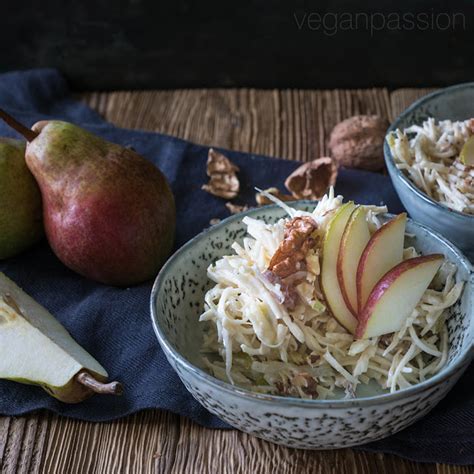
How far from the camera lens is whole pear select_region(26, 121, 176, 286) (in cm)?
149

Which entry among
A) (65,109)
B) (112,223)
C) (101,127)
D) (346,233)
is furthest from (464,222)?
(65,109)

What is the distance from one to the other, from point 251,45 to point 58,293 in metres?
0.92

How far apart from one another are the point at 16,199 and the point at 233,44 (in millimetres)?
840

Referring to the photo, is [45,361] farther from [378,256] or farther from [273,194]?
[273,194]

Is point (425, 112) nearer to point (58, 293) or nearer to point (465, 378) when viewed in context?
point (465, 378)

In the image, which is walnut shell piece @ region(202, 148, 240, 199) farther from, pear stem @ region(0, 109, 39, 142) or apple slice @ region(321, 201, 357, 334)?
apple slice @ region(321, 201, 357, 334)

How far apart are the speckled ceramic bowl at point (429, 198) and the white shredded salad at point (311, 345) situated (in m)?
0.20

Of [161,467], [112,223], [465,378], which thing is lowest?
[465,378]

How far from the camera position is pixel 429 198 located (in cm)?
147

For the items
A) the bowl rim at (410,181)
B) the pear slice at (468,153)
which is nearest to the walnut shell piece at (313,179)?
the bowl rim at (410,181)

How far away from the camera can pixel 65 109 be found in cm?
214

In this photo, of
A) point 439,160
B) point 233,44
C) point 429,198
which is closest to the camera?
point 429,198

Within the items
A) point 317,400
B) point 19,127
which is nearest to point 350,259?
point 317,400

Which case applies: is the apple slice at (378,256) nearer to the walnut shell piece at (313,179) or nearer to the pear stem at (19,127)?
the walnut shell piece at (313,179)
